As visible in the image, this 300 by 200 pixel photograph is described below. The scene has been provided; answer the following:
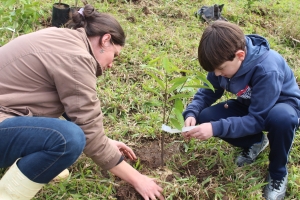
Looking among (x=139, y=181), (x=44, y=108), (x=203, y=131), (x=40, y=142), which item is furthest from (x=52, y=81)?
(x=203, y=131)

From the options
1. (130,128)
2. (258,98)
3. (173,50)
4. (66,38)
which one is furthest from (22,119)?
(173,50)

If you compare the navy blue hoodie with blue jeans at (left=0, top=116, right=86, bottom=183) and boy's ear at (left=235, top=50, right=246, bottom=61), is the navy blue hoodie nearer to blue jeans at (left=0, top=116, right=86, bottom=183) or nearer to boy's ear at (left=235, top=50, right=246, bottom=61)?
boy's ear at (left=235, top=50, right=246, bottom=61)

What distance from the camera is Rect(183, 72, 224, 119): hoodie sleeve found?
2.25 m

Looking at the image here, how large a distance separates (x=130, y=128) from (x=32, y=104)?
924 millimetres

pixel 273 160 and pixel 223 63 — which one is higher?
pixel 223 63

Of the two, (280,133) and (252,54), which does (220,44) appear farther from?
(280,133)

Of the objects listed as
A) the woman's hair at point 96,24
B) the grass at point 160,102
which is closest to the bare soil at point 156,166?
the grass at point 160,102

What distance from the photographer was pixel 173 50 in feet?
11.5

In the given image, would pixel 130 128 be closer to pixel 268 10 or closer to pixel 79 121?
pixel 79 121

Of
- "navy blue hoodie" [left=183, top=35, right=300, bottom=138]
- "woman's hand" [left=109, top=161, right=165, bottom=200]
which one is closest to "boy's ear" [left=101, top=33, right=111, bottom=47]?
"woman's hand" [left=109, top=161, right=165, bottom=200]

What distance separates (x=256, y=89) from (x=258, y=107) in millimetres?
96

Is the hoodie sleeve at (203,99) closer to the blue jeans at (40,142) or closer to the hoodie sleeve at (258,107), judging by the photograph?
the hoodie sleeve at (258,107)

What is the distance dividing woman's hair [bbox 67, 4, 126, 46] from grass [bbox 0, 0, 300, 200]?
0.64 metres

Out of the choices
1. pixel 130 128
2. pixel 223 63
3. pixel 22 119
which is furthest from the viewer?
pixel 130 128
